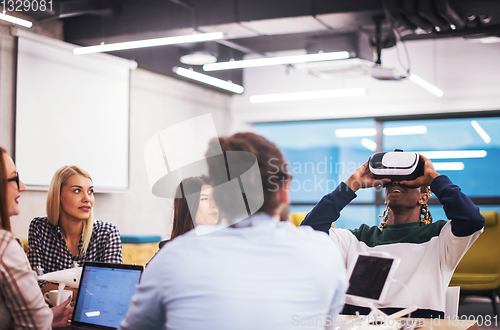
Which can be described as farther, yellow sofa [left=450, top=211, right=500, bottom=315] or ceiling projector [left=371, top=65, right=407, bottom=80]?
ceiling projector [left=371, top=65, right=407, bottom=80]

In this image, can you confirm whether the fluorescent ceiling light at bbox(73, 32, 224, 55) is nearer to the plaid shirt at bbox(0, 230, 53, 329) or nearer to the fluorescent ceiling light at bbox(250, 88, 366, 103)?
the fluorescent ceiling light at bbox(250, 88, 366, 103)

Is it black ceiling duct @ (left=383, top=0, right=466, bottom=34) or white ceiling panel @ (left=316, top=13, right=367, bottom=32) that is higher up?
white ceiling panel @ (left=316, top=13, right=367, bottom=32)

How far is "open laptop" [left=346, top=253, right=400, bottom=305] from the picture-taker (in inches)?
58.2

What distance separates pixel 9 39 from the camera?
478cm

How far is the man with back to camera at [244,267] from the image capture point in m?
1.02

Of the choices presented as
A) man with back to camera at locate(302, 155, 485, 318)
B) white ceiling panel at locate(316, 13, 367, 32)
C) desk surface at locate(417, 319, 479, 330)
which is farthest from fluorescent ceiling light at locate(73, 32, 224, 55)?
desk surface at locate(417, 319, 479, 330)

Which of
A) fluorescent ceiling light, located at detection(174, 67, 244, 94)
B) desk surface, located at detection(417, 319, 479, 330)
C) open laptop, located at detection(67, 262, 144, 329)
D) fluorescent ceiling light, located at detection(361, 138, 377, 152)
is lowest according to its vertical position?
desk surface, located at detection(417, 319, 479, 330)

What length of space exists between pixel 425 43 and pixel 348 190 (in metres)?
6.08

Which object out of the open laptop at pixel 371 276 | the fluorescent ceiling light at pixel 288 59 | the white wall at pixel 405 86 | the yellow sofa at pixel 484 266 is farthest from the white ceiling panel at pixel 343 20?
the open laptop at pixel 371 276

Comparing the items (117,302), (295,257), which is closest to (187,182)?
(117,302)

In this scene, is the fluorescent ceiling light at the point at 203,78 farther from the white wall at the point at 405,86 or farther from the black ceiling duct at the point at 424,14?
the black ceiling duct at the point at 424,14

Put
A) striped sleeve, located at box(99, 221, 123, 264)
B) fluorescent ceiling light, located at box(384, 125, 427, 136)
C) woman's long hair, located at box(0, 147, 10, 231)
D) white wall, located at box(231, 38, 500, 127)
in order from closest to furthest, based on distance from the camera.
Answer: woman's long hair, located at box(0, 147, 10, 231) < striped sleeve, located at box(99, 221, 123, 264) < white wall, located at box(231, 38, 500, 127) < fluorescent ceiling light, located at box(384, 125, 427, 136)

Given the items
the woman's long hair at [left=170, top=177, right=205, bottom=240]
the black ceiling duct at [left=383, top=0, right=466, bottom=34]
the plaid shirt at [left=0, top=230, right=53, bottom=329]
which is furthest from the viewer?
the black ceiling duct at [left=383, top=0, right=466, bottom=34]

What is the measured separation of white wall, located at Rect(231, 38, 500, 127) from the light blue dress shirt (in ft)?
18.3
